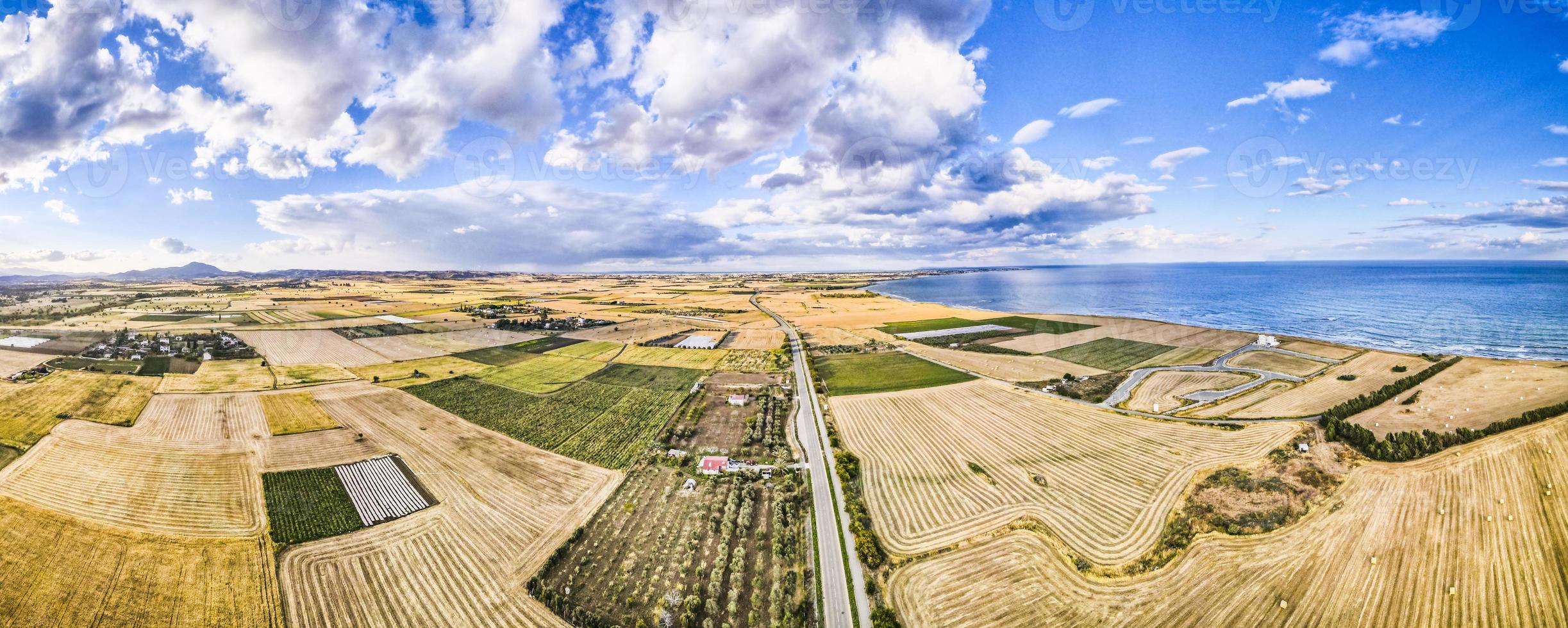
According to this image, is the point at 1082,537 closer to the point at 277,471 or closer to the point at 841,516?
the point at 841,516

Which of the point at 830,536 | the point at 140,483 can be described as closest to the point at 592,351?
the point at 140,483

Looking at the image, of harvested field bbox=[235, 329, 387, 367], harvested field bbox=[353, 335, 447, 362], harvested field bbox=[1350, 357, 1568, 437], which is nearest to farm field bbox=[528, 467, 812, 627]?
harvested field bbox=[1350, 357, 1568, 437]

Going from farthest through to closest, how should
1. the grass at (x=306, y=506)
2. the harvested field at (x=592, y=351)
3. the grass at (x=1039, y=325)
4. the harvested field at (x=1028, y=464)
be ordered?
the grass at (x=1039, y=325) → the harvested field at (x=592, y=351) → the harvested field at (x=1028, y=464) → the grass at (x=306, y=506)

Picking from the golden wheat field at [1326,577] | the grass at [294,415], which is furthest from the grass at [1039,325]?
the grass at [294,415]

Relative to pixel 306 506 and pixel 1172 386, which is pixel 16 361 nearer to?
pixel 306 506

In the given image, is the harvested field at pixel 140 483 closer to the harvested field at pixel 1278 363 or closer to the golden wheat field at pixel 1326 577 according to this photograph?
the golden wheat field at pixel 1326 577

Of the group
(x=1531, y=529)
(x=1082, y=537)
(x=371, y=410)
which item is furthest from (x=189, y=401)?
(x=1531, y=529)
